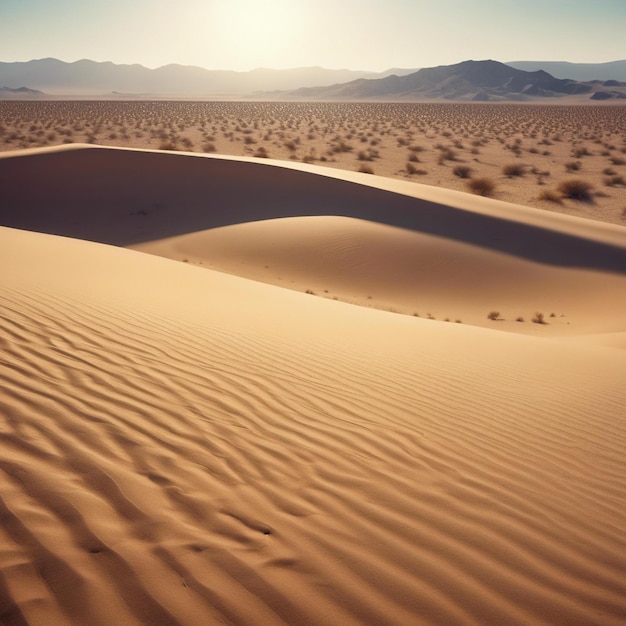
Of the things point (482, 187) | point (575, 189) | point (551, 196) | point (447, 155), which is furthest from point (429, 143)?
point (551, 196)

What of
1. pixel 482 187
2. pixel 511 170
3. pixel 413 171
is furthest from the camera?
pixel 413 171

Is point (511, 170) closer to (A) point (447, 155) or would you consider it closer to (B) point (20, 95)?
(A) point (447, 155)

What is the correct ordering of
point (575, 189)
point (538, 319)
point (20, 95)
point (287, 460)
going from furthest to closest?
point (20, 95) → point (575, 189) → point (538, 319) → point (287, 460)

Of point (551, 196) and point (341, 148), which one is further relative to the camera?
point (341, 148)

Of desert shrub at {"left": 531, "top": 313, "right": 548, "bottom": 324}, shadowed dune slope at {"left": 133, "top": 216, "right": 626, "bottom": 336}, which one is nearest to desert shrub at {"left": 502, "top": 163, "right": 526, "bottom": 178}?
shadowed dune slope at {"left": 133, "top": 216, "right": 626, "bottom": 336}

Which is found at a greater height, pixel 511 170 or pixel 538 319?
pixel 511 170

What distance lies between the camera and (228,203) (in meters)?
19.2

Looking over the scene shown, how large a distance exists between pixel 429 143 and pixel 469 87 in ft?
396

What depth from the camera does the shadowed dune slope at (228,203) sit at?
1503cm

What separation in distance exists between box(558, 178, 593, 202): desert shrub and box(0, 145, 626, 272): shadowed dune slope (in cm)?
614

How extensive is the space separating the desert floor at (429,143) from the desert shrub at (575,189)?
0.16 feet

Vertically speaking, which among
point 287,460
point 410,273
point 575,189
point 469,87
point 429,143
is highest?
point 469,87

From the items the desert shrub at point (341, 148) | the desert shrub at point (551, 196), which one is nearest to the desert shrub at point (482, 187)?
the desert shrub at point (551, 196)

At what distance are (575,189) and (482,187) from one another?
3.46m
